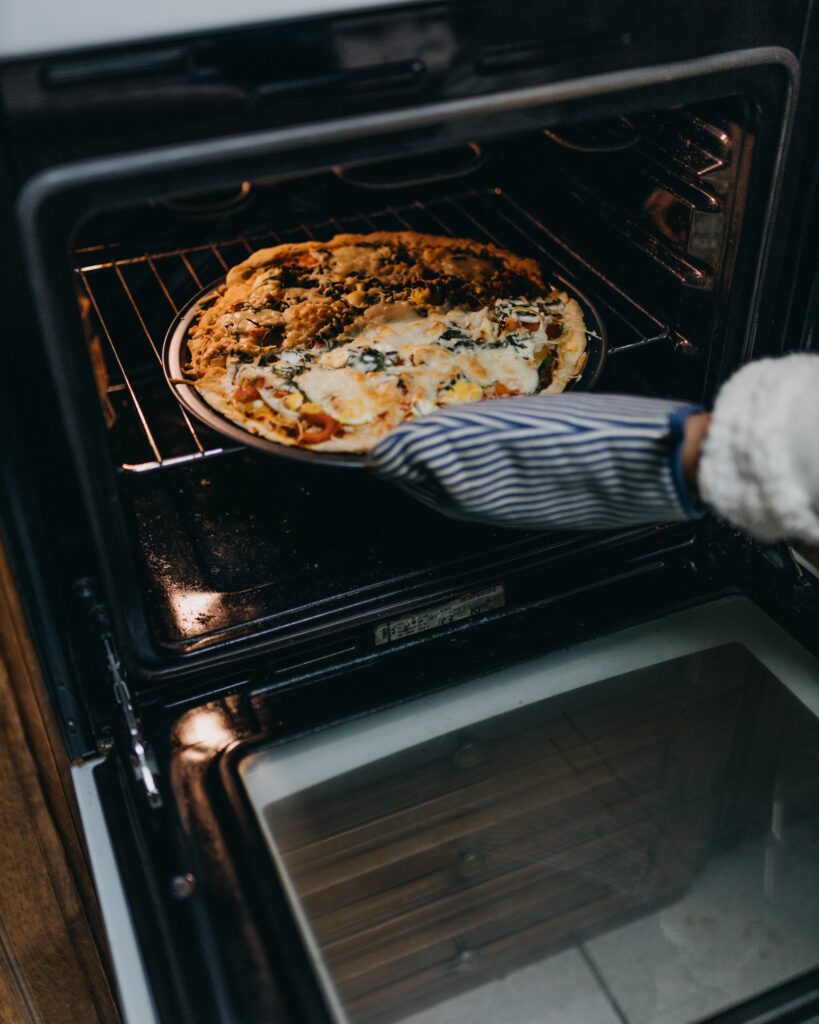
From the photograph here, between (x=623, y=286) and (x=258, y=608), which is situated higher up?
(x=623, y=286)

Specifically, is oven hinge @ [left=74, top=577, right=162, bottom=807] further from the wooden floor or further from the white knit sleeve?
the white knit sleeve

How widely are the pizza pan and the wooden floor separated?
0.36m

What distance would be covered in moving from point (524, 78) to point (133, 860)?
0.78 meters

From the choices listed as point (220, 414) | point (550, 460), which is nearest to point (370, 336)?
point (220, 414)

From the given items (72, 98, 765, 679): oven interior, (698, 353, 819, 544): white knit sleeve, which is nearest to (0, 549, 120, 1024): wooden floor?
(72, 98, 765, 679): oven interior

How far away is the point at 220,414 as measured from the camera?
1232mm

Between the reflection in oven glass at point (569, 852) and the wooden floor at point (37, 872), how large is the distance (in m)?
0.24

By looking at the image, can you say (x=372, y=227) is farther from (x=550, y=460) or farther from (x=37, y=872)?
(x=37, y=872)

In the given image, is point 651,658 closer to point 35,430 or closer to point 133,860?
point 133,860

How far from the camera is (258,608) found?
3.74 ft

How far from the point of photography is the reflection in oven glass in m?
0.87

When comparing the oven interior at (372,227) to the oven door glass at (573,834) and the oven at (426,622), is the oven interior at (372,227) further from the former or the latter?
the oven door glass at (573,834)

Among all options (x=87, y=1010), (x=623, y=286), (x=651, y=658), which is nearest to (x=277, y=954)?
(x=651, y=658)

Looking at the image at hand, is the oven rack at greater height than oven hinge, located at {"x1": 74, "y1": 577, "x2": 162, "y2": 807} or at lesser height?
greater
